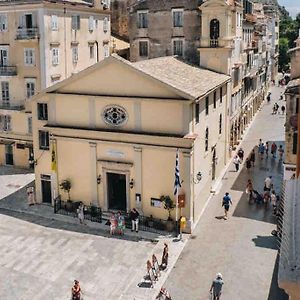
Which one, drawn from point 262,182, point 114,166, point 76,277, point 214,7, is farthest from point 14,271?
point 214,7

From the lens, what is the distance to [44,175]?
32812mm

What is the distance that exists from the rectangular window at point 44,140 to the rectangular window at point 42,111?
0.92 meters

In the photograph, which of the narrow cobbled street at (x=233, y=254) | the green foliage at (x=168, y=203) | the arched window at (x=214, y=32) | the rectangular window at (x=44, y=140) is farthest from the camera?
the arched window at (x=214, y=32)

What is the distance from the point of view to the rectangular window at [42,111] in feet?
106

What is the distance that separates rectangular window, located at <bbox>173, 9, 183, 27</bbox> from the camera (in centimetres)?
4200

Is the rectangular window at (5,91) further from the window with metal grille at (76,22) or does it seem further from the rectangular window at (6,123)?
the window with metal grille at (76,22)

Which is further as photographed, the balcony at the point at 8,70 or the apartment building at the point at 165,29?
the apartment building at the point at 165,29

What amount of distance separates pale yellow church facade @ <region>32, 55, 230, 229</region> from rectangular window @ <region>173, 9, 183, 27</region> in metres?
10.3

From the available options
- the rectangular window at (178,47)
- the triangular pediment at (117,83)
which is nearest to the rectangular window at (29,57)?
the triangular pediment at (117,83)

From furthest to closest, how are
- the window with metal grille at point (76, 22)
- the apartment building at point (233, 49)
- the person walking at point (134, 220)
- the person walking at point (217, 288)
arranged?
the window with metal grille at point (76, 22) < the apartment building at point (233, 49) < the person walking at point (134, 220) < the person walking at point (217, 288)

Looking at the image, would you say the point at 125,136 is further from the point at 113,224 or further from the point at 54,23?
the point at 54,23

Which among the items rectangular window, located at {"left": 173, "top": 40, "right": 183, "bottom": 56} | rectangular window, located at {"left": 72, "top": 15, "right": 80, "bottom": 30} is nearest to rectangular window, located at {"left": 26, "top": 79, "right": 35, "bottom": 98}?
rectangular window, located at {"left": 72, "top": 15, "right": 80, "bottom": 30}

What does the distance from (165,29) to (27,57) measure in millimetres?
12069

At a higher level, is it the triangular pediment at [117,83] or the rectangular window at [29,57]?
the rectangular window at [29,57]
